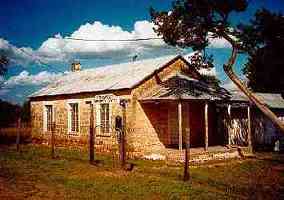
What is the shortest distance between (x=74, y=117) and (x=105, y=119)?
3.49 metres

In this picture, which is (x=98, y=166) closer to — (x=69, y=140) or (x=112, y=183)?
(x=112, y=183)

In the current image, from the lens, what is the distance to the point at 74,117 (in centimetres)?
2573

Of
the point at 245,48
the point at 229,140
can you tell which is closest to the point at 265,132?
the point at 229,140

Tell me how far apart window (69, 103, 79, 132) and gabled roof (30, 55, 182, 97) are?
39.5 inches

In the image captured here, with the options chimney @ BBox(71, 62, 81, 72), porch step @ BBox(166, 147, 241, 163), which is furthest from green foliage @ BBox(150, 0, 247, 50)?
chimney @ BBox(71, 62, 81, 72)

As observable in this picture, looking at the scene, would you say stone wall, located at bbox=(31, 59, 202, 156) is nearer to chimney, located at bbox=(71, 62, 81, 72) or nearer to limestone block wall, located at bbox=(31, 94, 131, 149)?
limestone block wall, located at bbox=(31, 94, 131, 149)

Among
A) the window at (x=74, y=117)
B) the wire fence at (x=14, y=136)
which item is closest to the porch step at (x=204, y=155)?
the window at (x=74, y=117)

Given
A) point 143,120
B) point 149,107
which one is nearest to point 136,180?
→ point 143,120

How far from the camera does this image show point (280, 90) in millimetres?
42531

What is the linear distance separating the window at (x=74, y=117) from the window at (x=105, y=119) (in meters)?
2.75

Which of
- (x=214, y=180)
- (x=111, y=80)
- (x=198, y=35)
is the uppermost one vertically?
(x=198, y=35)

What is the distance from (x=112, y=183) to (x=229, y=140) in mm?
11907

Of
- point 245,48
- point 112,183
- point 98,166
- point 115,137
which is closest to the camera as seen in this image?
point 112,183

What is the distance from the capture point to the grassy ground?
37.6ft
